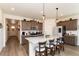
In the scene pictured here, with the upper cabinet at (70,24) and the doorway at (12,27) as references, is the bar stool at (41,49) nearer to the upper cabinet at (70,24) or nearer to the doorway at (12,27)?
the upper cabinet at (70,24)

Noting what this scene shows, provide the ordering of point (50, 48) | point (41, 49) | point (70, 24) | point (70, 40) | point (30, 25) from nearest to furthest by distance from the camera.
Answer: point (41, 49)
point (50, 48)
point (70, 24)
point (70, 40)
point (30, 25)

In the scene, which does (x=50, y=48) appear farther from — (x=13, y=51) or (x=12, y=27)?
(x=12, y=27)

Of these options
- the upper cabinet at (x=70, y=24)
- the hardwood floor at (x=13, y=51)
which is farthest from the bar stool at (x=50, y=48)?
the upper cabinet at (x=70, y=24)

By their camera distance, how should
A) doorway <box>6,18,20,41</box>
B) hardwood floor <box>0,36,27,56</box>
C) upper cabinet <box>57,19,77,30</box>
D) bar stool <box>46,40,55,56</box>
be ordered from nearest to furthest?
bar stool <box>46,40,55,56</box> < hardwood floor <box>0,36,27,56</box> < upper cabinet <box>57,19,77,30</box> < doorway <box>6,18,20,41</box>

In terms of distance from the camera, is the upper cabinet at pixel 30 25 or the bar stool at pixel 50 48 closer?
the bar stool at pixel 50 48

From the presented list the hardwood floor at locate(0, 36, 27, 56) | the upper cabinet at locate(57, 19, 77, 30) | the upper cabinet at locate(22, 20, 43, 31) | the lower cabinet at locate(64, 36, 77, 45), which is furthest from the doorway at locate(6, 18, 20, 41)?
the lower cabinet at locate(64, 36, 77, 45)

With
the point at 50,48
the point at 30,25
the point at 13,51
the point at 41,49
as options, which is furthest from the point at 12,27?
the point at 41,49

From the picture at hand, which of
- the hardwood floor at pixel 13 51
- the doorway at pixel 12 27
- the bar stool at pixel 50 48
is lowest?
the hardwood floor at pixel 13 51

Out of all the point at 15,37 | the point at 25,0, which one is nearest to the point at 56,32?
the point at 25,0

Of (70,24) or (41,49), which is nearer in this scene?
(41,49)

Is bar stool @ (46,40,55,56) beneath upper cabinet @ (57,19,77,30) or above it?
beneath

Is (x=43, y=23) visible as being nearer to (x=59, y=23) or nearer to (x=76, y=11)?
(x=59, y=23)

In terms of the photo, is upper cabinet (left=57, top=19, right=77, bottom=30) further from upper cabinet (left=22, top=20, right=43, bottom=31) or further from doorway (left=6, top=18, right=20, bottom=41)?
doorway (left=6, top=18, right=20, bottom=41)

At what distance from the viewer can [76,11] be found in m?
4.41
